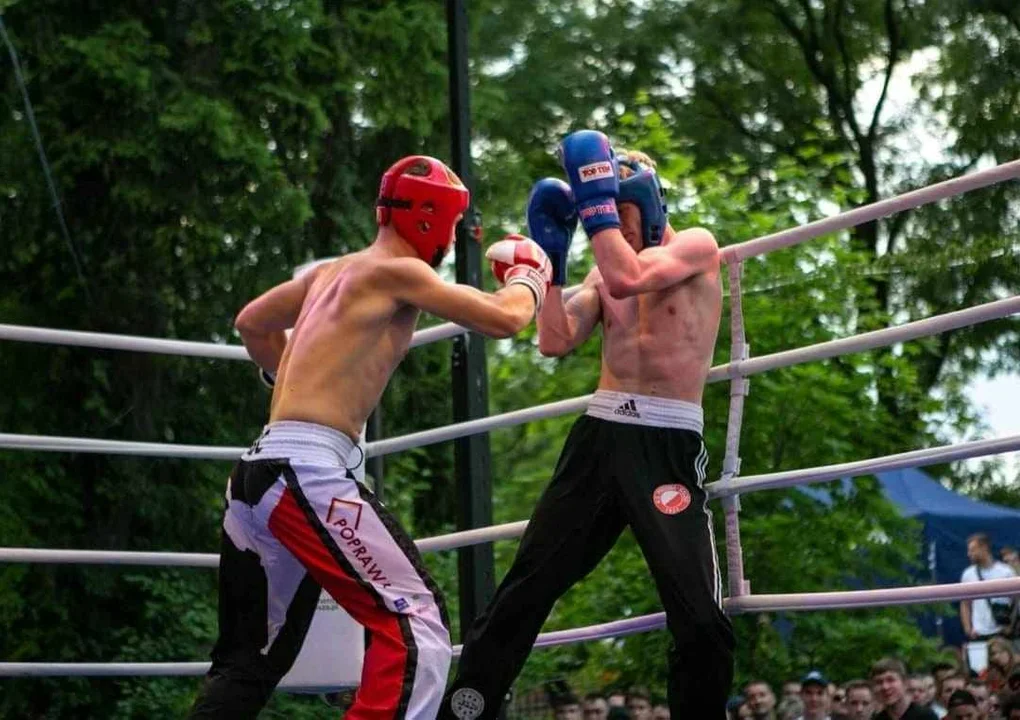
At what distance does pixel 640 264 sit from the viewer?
4379 mm

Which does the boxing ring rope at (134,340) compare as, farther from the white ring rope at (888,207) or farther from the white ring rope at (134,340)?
the white ring rope at (888,207)

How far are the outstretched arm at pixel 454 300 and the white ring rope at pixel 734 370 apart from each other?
2.09 feet

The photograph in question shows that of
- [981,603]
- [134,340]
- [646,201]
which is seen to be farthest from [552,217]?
[981,603]

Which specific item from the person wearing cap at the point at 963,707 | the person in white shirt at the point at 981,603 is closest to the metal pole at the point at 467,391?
the person wearing cap at the point at 963,707

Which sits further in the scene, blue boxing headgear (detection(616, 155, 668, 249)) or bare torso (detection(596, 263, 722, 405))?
blue boxing headgear (detection(616, 155, 668, 249))

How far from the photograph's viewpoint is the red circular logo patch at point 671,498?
4.27 meters

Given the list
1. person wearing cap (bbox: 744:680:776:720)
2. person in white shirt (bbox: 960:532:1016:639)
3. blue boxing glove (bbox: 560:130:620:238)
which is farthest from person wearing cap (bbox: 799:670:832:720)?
blue boxing glove (bbox: 560:130:620:238)

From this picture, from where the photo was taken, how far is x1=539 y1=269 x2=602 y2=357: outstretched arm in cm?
468

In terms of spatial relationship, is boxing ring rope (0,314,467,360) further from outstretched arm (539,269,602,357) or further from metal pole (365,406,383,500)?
metal pole (365,406,383,500)

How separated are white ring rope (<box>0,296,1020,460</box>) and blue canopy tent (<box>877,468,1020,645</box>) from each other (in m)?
6.80

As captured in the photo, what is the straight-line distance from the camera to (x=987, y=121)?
18.1 meters

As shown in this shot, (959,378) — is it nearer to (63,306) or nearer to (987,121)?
(987,121)

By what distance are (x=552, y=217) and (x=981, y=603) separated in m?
4.90

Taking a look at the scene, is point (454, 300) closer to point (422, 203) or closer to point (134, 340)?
point (422, 203)
